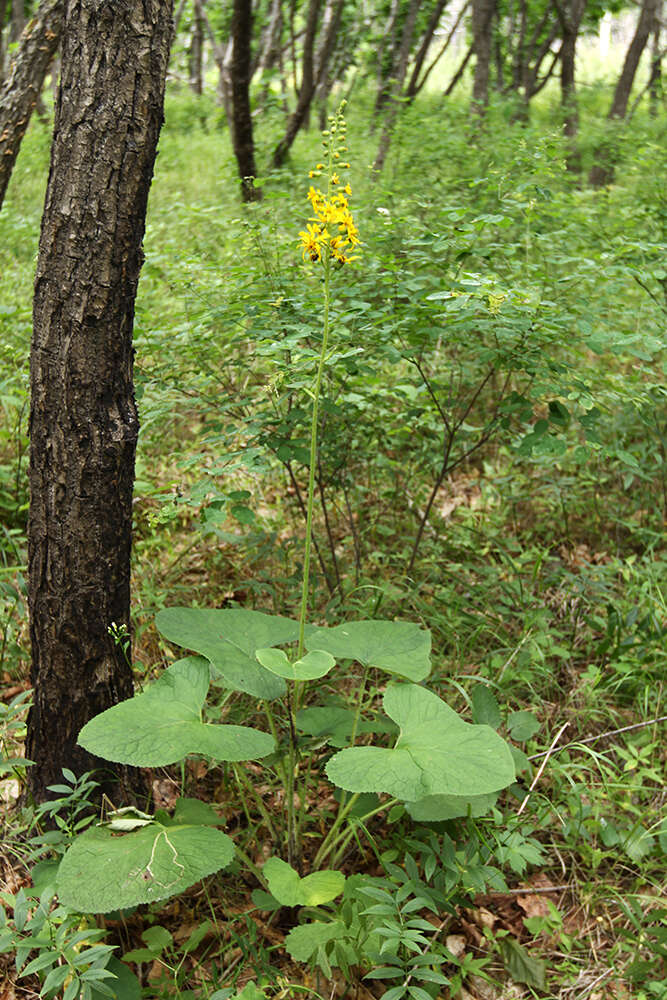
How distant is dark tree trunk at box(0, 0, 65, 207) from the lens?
361cm

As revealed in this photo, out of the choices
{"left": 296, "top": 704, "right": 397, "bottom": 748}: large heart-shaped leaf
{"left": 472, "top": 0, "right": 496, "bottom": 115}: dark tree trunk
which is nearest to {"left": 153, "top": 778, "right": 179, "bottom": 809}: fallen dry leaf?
{"left": 296, "top": 704, "right": 397, "bottom": 748}: large heart-shaped leaf

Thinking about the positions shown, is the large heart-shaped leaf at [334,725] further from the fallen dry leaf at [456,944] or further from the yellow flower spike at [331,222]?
the yellow flower spike at [331,222]

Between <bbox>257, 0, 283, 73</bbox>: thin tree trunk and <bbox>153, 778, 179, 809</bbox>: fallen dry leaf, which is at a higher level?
<bbox>257, 0, 283, 73</bbox>: thin tree trunk

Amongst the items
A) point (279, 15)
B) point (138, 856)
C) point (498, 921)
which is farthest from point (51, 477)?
point (279, 15)

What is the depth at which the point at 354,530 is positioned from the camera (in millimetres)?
3051

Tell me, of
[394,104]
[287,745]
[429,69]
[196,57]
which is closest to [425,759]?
[287,745]

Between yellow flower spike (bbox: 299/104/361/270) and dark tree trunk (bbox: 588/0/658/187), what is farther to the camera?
dark tree trunk (bbox: 588/0/658/187)

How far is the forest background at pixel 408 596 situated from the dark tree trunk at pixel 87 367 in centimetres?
11

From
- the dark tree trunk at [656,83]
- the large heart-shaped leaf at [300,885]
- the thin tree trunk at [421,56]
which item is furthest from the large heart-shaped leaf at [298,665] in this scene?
the dark tree trunk at [656,83]

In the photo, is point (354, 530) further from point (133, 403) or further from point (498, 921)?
point (498, 921)

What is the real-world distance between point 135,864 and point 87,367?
1187 millimetres

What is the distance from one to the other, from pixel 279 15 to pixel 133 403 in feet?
43.8

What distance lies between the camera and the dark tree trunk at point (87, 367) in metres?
1.82

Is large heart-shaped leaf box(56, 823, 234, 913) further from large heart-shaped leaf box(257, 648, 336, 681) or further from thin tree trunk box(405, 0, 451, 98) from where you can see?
thin tree trunk box(405, 0, 451, 98)
